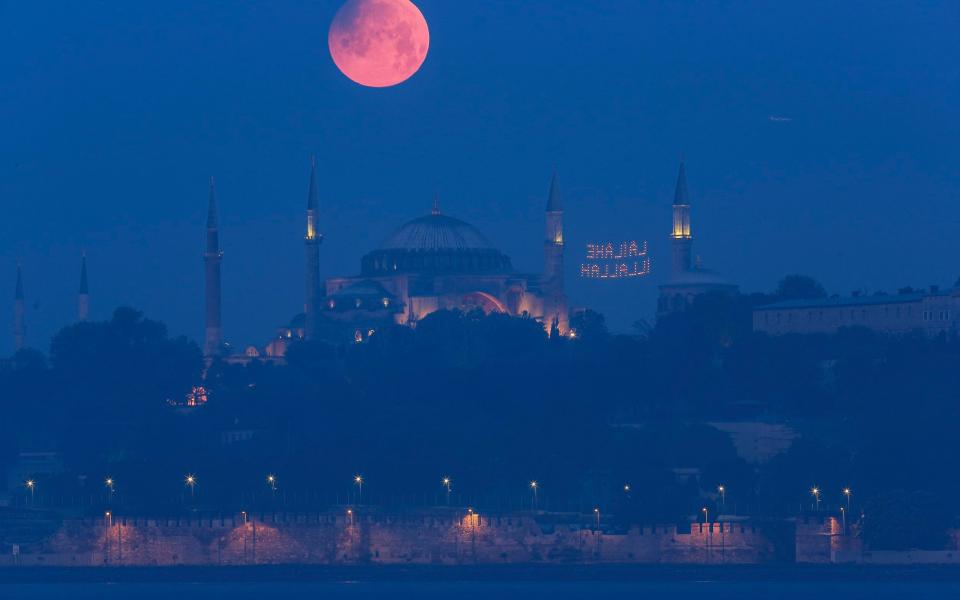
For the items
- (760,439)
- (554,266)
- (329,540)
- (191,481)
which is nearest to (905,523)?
(760,439)

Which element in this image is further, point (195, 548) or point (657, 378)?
point (657, 378)

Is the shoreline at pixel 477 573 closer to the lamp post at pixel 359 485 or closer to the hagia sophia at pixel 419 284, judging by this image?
the lamp post at pixel 359 485

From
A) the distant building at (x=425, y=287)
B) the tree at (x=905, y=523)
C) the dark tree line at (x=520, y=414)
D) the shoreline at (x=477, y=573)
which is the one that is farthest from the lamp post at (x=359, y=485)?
the distant building at (x=425, y=287)

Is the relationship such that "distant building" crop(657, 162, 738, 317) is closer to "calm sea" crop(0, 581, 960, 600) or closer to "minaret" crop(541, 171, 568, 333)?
"minaret" crop(541, 171, 568, 333)

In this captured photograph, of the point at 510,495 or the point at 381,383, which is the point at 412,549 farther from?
the point at 381,383

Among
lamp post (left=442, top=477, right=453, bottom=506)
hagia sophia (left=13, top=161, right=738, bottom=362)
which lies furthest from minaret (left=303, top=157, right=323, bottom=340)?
lamp post (left=442, top=477, right=453, bottom=506)

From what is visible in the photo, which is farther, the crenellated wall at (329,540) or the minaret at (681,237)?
the minaret at (681,237)

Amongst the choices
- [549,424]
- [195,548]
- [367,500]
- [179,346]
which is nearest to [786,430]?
[549,424]
